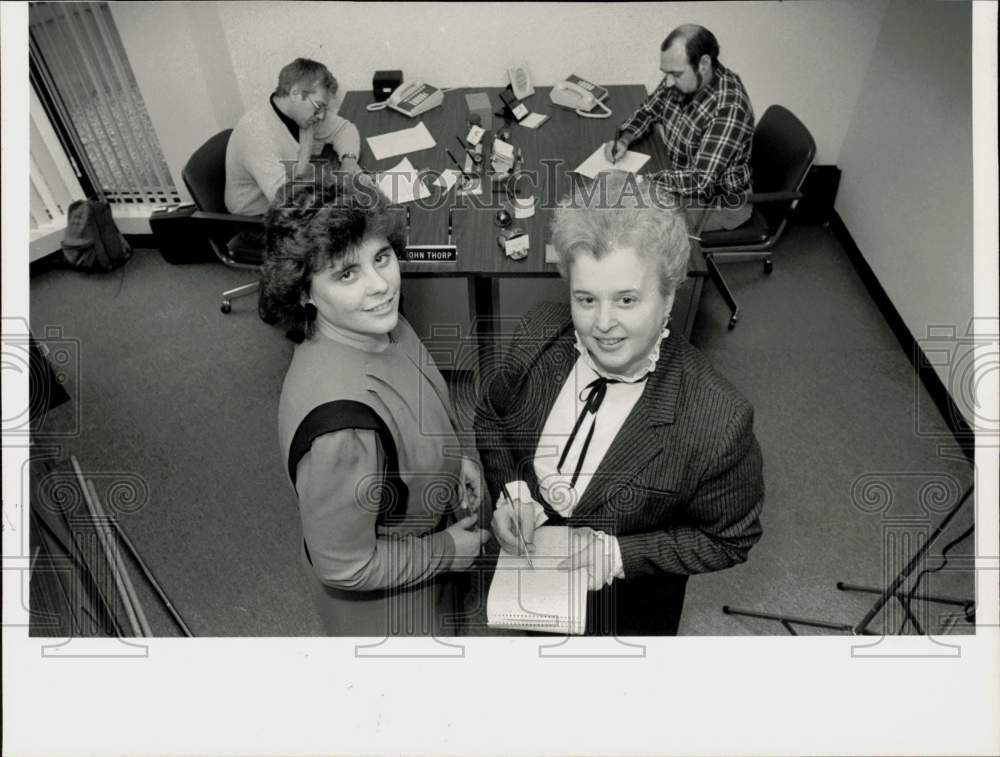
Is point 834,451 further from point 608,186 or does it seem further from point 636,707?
point 636,707

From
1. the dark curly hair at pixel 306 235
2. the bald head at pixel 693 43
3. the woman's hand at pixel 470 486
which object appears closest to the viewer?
the dark curly hair at pixel 306 235

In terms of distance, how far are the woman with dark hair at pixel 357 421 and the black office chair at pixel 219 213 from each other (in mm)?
1607

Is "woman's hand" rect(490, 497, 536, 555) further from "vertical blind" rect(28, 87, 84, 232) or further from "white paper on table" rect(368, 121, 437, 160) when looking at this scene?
"vertical blind" rect(28, 87, 84, 232)

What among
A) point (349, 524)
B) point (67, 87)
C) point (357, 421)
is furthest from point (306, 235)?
point (67, 87)

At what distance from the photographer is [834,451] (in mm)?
2775

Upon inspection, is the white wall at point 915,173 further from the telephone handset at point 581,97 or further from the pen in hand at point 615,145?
the telephone handset at point 581,97

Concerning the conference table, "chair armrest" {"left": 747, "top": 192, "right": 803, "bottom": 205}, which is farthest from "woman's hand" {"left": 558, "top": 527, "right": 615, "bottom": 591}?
"chair armrest" {"left": 747, "top": 192, "right": 803, "bottom": 205}

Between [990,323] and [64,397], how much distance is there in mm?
1697

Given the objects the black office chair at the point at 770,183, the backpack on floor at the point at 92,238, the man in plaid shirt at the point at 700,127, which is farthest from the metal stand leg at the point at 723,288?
the backpack on floor at the point at 92,238

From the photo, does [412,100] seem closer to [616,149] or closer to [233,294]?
Answer: [616,149]

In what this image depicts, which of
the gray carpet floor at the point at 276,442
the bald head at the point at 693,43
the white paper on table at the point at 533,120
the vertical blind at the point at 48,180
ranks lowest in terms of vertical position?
the gray carpet floor at the point at 276,442

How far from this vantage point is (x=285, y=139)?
2.85 m

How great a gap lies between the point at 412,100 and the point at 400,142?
35 cm

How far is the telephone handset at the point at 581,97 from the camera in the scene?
3.34 meters
